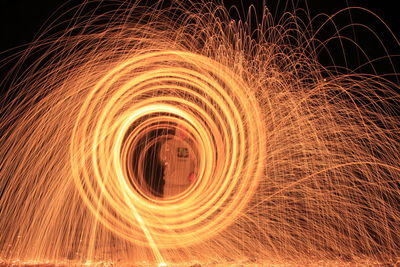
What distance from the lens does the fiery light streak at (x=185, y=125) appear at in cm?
611

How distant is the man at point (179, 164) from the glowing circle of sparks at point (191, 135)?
0.62 feet

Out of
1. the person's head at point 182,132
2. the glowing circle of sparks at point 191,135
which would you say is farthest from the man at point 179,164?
the glowing circle of sparks at point 191,135

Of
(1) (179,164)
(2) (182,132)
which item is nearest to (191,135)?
(2) (182,132)

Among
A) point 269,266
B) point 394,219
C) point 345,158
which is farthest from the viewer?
point 394,219

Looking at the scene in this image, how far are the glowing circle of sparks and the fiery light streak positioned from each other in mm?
22

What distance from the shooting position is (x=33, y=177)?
260 inches

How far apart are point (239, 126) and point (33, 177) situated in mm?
4163

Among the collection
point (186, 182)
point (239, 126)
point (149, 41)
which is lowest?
point (186, 182)

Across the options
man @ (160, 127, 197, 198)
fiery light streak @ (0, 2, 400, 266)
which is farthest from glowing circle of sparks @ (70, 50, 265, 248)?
man @ (160, 127, 197, 198)

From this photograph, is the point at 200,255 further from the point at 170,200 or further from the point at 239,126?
the point at 239,126

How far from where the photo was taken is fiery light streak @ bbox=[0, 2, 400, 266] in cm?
611

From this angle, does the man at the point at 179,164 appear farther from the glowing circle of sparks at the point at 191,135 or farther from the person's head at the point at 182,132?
the glowing circle of sparks at the point at 191,135

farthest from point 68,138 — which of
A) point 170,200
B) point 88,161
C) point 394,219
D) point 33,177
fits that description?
point 394,219

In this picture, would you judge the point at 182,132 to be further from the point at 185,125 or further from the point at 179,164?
the point at 179,164
